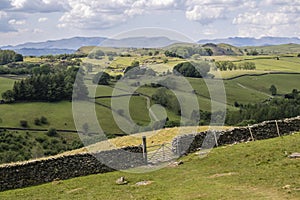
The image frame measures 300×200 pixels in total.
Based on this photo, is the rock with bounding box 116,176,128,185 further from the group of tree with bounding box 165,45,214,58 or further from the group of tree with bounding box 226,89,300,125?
the group of tree with bounding box 226,89,300,125

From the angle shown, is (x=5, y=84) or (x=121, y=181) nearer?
(x=121, y=181)

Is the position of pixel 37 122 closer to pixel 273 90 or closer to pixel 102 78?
pixel 102 78

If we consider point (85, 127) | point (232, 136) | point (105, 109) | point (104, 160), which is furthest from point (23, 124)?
point (232, 136)

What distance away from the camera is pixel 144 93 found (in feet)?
411

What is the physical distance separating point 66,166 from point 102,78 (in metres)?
94.0

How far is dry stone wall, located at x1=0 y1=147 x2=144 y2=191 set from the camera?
27.1 meters

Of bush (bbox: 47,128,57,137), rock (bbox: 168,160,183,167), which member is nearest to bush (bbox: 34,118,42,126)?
bush (bbox: 47,128,57,137)

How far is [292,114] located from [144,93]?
4252 centimetres

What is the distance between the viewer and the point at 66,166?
28109 mm

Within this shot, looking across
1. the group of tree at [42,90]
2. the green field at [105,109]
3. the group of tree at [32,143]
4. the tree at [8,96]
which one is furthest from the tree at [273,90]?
the tree at [8,96]

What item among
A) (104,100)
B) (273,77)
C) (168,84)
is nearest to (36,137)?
(104,100)

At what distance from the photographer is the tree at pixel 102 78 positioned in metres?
120

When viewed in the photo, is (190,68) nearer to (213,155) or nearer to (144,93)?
(144,93)

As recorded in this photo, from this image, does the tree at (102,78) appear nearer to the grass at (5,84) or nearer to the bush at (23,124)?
the bush at (23,124)
